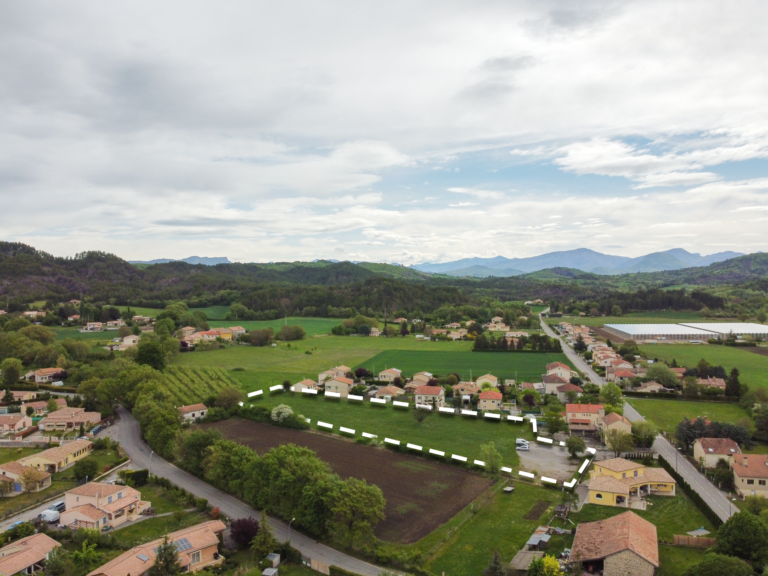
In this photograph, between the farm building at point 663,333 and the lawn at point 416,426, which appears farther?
the farm building at point 663,333

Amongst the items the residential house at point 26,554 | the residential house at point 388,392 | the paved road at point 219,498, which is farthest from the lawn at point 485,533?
the residential house at point 388,392

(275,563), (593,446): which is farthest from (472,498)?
(593,446)

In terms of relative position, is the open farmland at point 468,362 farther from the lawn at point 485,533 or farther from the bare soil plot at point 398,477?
the lawn at point 485,533

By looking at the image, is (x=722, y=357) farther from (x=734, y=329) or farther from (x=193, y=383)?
(x=193, y=383)

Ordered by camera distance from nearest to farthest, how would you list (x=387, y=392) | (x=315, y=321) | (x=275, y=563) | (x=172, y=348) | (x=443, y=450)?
(x=275, y=563) → (x=443, y=450) → (x=387, y=392) → (x=172, y=348) → (x=315, y=321)

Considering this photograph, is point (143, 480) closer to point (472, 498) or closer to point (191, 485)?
point (191, 485)

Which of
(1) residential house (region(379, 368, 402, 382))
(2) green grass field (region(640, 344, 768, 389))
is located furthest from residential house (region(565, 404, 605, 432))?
(2) green grass field (region(640, 344, 768, 389))
